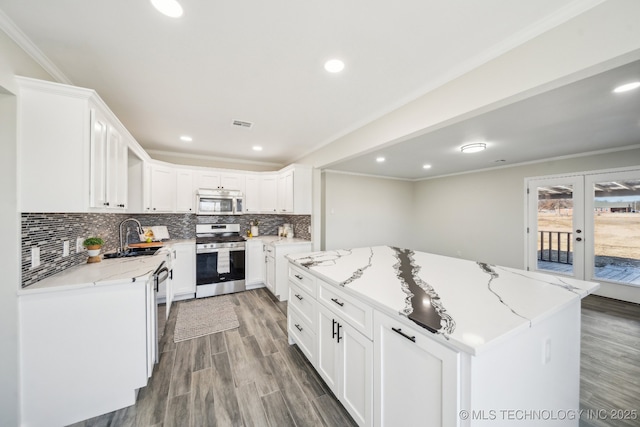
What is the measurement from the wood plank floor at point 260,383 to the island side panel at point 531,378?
66 cm

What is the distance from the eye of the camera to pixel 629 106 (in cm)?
215

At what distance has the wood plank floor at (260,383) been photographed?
1603 millimetres

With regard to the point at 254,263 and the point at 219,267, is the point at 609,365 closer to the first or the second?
the point at 254,263

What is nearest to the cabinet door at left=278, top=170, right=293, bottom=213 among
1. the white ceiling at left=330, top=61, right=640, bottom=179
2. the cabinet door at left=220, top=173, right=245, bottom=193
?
the cabinet door at left=220, top=173, right=245, bottom=193

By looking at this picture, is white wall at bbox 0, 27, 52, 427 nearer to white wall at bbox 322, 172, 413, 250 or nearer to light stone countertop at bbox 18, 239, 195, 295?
light stone countertop at bbox 18, 239, 195, 295

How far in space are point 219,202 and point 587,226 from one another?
6588mm

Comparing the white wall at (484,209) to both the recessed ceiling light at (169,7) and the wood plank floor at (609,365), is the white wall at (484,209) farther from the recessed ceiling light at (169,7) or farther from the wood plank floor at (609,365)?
the recessed ceiling light at (169,7)

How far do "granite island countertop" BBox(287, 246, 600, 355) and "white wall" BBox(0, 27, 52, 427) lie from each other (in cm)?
189

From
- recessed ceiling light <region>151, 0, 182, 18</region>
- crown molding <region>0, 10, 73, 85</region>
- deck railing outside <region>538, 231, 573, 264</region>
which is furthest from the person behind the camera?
deck railing outside <region>538, 231, 573, 264</region>

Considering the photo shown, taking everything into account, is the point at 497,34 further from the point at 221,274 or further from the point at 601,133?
the point at 221,274

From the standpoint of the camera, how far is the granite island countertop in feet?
3.06

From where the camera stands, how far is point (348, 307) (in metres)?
1.51

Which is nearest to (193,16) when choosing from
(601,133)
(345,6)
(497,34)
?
(345,6)

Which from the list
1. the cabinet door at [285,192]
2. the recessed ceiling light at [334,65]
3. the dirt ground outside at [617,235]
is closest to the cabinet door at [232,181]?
the cabinet door at [285,192]
